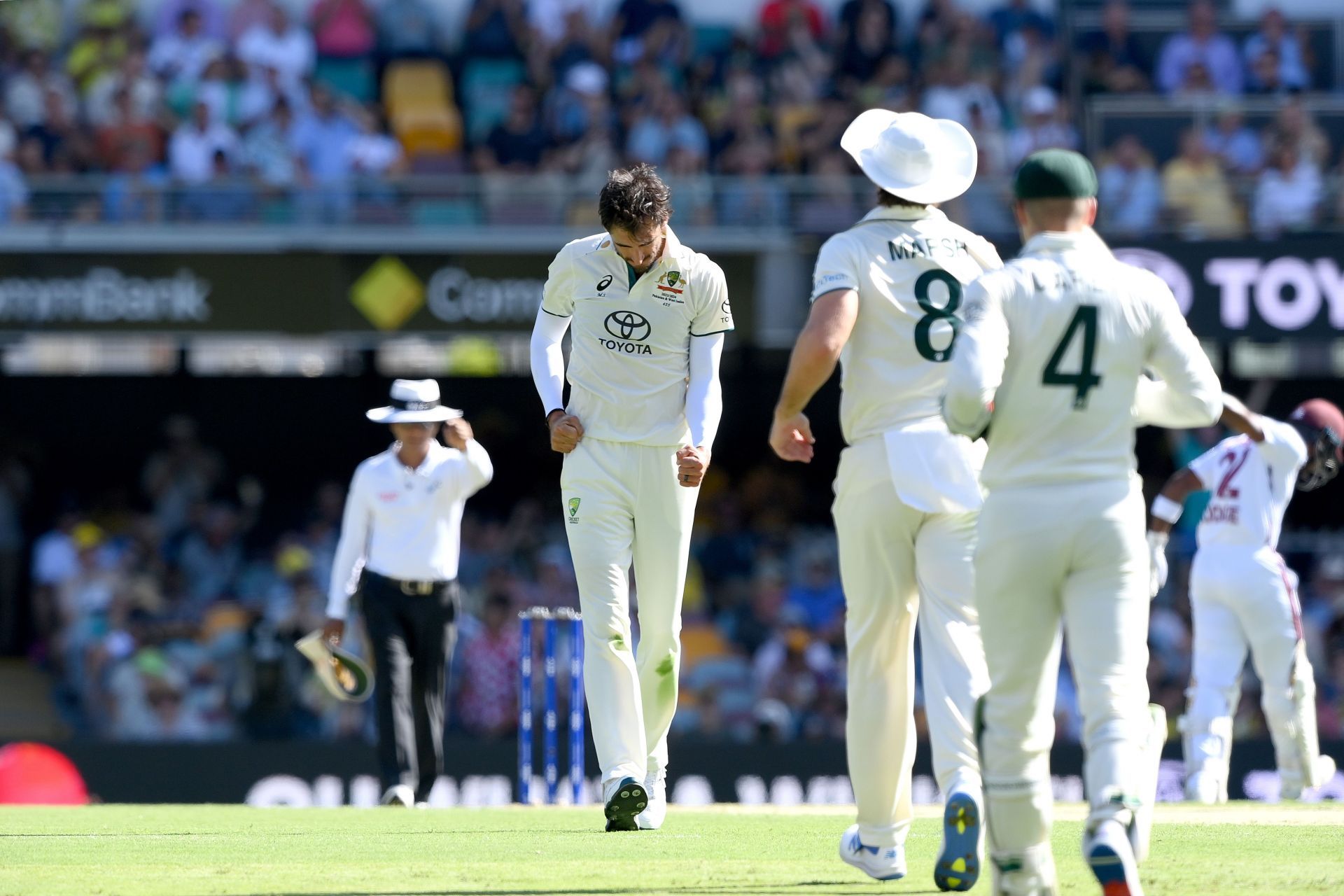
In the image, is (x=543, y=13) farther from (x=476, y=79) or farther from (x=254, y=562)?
(x=254, y=562)

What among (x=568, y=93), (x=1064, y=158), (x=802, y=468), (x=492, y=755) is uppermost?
(x=568, y=93)

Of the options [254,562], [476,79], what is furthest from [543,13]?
[254,562]

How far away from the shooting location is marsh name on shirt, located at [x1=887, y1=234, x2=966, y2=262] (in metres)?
5.86

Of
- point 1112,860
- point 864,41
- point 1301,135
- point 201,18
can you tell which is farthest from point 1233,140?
point 1112,860

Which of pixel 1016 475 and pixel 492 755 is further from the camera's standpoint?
pixel 492 755

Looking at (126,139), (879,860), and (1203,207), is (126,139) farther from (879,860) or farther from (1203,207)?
(879,860)

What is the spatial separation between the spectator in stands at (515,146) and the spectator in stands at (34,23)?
4.24 m

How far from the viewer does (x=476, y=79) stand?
18.4 metres

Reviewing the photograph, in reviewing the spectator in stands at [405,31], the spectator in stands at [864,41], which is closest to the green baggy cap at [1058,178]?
the spectator in stands at [864,41]

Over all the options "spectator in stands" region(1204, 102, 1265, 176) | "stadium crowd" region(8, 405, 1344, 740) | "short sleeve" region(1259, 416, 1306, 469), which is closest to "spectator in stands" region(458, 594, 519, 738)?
"stadium crowd" region(8, 405, 1344, 740)

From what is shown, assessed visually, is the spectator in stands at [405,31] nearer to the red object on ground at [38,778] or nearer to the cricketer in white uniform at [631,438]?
the red object on ground at [38,778]

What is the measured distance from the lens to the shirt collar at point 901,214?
5.93 metres

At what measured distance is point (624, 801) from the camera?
721 centimetres

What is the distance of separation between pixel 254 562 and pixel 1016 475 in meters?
14.0
